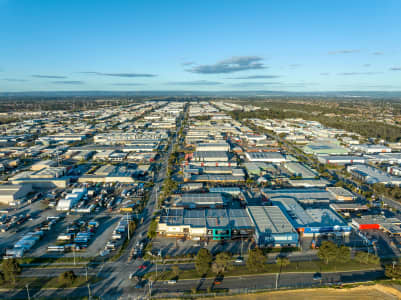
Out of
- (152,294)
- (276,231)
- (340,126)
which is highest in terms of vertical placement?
(340,126)

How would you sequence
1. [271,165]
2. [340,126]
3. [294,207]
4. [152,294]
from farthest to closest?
[340,126], [271,165], [294,207], [152,294]

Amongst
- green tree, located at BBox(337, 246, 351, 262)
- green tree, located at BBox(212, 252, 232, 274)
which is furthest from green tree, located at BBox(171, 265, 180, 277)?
green tree, located at BBox(337, 246, 351, 262)

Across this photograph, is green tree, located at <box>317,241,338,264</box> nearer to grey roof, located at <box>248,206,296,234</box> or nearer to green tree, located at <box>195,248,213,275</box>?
grey roof, located at <box>248,206,296,234</box>

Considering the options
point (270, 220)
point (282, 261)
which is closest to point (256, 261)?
point (282, 261)

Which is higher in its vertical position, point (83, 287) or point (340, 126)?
point (340, 126)

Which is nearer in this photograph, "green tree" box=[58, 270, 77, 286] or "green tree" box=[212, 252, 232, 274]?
"green tree" box=[58, 270, 77, 286]

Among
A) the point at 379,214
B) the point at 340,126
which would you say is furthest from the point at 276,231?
the point at 340,126

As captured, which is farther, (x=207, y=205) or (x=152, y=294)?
(x=207, y=205)

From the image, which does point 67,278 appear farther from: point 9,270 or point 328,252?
point 328,252

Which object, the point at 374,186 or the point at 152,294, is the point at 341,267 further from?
the point at 374,186
